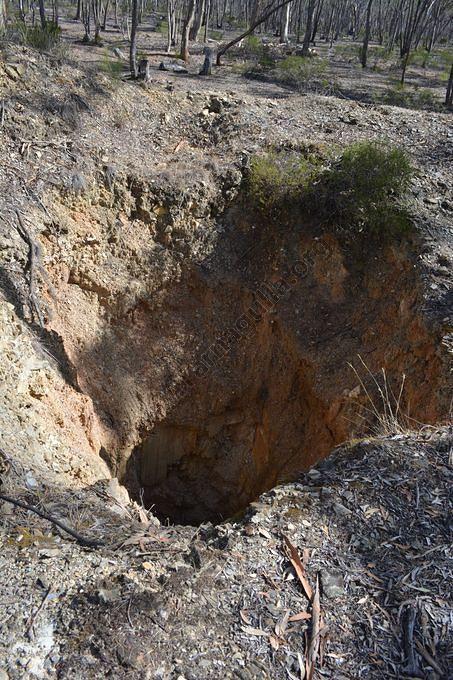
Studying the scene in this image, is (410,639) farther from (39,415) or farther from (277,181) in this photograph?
(277,181)

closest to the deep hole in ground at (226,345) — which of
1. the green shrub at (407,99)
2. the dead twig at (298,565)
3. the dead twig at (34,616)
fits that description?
the dead twig at (298,565)

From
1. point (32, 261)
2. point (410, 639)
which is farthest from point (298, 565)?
point (32, 261)

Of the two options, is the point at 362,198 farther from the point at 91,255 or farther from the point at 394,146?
the point at 91,255

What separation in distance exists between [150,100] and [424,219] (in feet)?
16.9

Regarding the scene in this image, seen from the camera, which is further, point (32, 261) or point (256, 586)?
→ point (32, 261)

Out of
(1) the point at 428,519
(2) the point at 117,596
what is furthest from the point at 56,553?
(1) the point at 428,519

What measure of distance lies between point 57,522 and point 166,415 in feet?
15.2

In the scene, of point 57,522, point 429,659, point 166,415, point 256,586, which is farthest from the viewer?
point 166,415

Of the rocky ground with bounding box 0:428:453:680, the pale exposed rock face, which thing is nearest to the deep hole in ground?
the pale exposed rock face

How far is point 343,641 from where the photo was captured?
2.85 m

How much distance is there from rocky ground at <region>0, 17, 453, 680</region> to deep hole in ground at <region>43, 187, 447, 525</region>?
0.16ft

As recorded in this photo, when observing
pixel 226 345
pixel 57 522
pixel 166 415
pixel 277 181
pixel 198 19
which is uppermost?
pixel 198 19

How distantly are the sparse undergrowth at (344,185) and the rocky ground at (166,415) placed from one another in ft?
1.23

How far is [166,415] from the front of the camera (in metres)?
8.14
